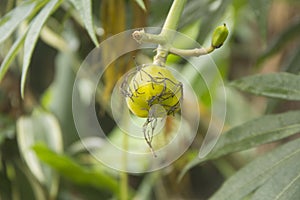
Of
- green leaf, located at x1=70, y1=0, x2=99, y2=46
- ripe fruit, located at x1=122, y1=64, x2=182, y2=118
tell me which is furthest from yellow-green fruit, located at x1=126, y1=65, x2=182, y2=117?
green leaf, located at x1=70, y1=0, x2=99, y2=46

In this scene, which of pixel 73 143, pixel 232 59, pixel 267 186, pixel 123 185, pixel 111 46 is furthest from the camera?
pixel 232 59

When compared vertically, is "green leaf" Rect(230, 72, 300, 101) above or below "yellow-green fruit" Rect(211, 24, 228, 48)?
below

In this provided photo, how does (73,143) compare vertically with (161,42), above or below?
below

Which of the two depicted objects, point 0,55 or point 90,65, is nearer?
point 90,65

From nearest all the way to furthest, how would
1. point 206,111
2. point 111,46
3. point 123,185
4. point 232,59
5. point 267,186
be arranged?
point 267,186 < point 111,46 < point 123,185 < point 206,111 < point 232,59

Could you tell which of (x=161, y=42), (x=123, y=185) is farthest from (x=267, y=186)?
(x=123, y=185)

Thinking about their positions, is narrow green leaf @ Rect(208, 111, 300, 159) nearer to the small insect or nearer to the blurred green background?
the blurred green background

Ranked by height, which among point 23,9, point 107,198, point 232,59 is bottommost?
point 232,59

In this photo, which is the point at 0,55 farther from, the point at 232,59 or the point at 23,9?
the point at 232,59
